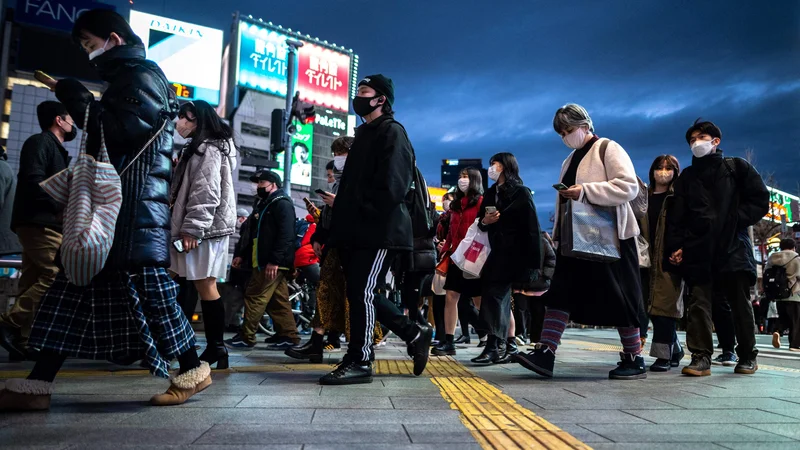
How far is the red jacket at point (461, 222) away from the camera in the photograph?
659 centimetres

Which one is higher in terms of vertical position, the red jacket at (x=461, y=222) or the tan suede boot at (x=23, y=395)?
the red jacket at (x=461, y=222)

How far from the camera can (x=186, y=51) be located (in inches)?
1895

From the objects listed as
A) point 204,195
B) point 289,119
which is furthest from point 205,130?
point 289,119

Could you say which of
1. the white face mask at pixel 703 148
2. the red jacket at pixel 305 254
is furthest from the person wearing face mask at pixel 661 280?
the red jacket at pixel 305 254

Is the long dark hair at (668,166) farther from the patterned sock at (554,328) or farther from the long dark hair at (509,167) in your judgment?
the patterned sock at (554,328)

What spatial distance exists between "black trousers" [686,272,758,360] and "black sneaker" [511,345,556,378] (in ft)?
4.28

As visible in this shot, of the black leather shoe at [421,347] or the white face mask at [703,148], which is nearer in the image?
the black leather shoe at [421,347]

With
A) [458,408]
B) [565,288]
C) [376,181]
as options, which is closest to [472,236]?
[565,288]

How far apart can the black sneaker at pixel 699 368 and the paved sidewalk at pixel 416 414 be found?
0.33 m

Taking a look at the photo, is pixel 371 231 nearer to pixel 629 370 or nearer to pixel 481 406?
pixel 481 406

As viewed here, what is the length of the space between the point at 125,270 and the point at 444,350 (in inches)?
160

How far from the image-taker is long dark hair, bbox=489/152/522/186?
18.5ft

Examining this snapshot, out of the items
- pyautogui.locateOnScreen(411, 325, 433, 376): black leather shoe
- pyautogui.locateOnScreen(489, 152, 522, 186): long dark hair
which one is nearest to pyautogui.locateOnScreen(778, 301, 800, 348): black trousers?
pyautogui.locateOnScreen(489, 152, 522, 186): long dark hair

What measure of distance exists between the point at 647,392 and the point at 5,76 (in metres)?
64.3
